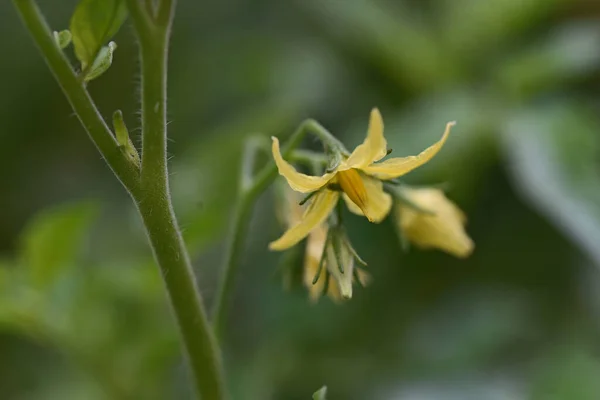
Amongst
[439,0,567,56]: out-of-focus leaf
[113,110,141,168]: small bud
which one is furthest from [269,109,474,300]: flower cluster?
[439,0,567,56]: out-of-focus leaf

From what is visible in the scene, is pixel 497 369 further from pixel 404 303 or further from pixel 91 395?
pixel 91 395

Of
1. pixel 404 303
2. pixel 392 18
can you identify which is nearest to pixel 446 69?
pixel 392 18

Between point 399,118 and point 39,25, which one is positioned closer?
point 39,25

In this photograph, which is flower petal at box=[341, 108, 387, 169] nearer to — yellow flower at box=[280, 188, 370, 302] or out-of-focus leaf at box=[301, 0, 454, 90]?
yellow flower at box=[280, 188, 370, 302]

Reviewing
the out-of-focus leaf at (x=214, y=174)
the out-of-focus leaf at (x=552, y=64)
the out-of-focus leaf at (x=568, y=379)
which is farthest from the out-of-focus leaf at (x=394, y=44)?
the out-of-focus leaf at (x=568, y=379)

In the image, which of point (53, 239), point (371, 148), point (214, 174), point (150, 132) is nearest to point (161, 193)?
point (150, 132)

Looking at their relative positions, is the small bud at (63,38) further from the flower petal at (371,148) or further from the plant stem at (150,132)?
the flower petal at (371,148)
